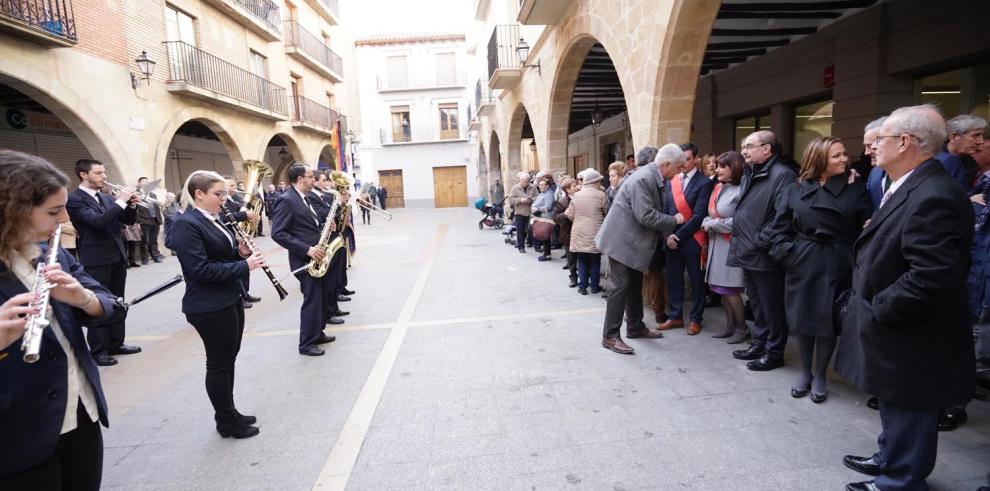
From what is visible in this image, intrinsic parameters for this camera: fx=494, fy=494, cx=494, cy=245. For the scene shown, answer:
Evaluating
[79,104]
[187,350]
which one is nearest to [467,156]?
[79,104]

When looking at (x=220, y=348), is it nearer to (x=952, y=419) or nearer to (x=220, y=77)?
(x=952, y=419)

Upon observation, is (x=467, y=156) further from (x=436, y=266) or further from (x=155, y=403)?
(x=155, y=403)

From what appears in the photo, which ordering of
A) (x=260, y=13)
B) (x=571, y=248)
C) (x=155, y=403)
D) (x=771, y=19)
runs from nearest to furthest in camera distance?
(x=155, y=403) < (x=571, y=248) < (x=771, y=19) < (x=260, y=13)

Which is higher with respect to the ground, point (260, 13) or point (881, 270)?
point (260, 13)

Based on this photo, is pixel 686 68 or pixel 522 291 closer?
pixel 686 68

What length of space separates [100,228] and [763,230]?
5.83 meters

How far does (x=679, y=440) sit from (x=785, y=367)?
1587 millimetres

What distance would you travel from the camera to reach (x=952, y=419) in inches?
115

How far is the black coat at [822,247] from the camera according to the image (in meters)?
3.25

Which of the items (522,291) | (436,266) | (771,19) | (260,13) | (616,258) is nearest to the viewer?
(616,258)

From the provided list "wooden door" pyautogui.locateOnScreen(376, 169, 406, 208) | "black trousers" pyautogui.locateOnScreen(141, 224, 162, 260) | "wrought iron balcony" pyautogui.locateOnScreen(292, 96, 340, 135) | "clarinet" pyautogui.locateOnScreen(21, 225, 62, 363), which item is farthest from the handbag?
"wooden door" pyautogui.locateOnScreen(376, 169, 406, 208)

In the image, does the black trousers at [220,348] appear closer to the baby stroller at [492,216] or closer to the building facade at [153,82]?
the building facade at [153,82]

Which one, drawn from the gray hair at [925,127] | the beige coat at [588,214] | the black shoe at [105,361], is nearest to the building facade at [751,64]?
the beige coat at [588,214]

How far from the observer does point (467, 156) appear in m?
32.6
